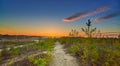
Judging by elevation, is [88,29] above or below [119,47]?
above

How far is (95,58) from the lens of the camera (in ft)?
52.7

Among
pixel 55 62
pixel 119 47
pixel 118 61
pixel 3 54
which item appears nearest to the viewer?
pixel 118 61

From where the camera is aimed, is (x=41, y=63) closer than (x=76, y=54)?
Yes

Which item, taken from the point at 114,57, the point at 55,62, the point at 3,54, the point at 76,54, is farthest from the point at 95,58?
the point at 3,54

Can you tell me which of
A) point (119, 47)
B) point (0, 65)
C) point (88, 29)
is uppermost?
point (88, 29)

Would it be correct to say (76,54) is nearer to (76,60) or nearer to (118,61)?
(76,60)

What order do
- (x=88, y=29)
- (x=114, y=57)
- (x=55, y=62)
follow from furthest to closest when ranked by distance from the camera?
(x=88, y=29), (x=55, y=62), (x=114, y=57)

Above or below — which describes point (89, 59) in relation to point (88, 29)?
below

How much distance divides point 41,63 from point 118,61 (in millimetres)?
5607

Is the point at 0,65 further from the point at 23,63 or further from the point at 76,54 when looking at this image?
the point at 76,54

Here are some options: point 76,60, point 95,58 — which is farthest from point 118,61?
point 76,60

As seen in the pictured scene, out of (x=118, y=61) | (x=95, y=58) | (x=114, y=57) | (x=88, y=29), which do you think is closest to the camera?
(x=118, y=61)

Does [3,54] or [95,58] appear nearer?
[95,58]

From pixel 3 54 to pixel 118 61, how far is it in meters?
16.5
